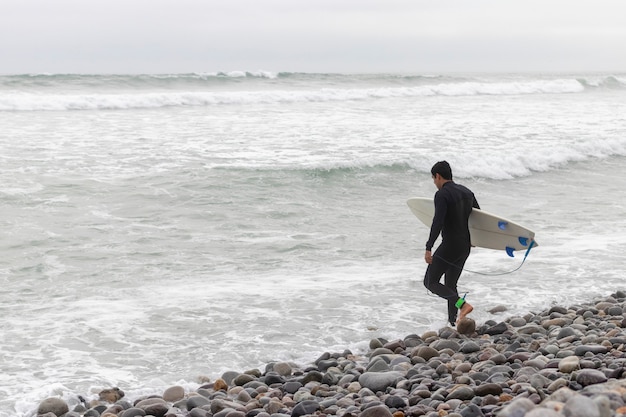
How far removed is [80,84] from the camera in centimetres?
4053

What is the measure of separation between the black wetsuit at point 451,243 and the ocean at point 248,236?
1.66 ft

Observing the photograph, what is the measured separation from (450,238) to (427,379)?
2259 millimetres

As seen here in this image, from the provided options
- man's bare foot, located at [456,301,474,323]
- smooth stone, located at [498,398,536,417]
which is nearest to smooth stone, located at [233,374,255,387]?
man's bare foot, located at [456,301,474,323]

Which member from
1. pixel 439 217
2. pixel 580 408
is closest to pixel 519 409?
pixel 580 408

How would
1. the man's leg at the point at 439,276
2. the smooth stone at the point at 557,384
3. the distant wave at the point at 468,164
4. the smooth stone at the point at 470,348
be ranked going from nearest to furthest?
the smooth stone at the point at 557,384, the smooth stone at the point at 470,348, the man's leg at the point at 439,276, the distant wave at the point at 468,164

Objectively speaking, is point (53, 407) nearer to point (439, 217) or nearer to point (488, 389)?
point (488, 389)

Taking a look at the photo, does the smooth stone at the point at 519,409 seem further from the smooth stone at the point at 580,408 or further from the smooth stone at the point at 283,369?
the smooth stone at the point at 283,369

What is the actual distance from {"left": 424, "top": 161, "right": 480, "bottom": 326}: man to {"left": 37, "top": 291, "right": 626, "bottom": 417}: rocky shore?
15.4 inches

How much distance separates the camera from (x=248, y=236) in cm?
1238

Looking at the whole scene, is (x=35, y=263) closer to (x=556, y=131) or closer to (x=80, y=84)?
(x=556, y=131)

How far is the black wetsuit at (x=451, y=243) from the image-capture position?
25.8 ft

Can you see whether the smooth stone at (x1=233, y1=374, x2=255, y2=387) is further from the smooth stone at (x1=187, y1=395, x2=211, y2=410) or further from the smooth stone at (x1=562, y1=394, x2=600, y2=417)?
the smooth stone at (x1=562, y1=394, x2=600, y2=417)

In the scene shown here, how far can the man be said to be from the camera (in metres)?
7.82

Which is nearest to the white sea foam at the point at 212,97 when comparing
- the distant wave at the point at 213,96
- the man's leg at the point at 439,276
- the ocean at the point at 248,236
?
the distant wave at the point at 213,96
